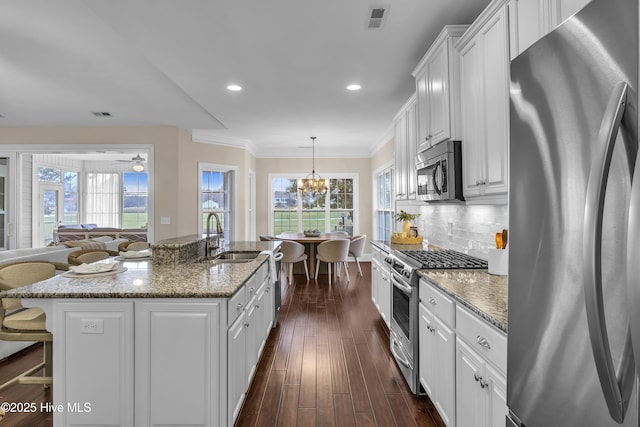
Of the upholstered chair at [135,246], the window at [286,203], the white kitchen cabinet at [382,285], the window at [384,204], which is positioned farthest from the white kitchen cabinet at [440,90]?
the window at [286,203]

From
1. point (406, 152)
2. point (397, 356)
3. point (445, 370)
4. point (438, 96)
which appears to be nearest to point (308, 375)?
point (397, 356)

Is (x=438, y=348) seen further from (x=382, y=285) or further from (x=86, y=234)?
(x=86, y=234)

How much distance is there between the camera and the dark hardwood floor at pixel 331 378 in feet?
7.03

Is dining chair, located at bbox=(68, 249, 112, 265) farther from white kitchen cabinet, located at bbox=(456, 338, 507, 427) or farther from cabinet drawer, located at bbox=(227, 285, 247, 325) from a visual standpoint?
white kitchen cabinet, located at bbox=(456, 338, 507, 427)

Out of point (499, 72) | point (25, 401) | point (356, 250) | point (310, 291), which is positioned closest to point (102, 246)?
point (25, 401)

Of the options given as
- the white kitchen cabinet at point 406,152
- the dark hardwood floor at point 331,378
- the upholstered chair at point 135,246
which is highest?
the white kitchen cabinet at point 406,152

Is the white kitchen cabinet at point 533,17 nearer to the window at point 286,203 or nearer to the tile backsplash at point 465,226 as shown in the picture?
the tile backsplash at point 465,226

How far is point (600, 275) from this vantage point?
2.26 feet

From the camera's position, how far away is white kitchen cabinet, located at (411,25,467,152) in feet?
8.09

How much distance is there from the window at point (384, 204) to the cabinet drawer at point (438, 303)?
13.6ft

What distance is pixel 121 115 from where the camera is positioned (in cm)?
522

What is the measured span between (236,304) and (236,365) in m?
0.34

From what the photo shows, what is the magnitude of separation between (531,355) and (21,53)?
4477 millimetres

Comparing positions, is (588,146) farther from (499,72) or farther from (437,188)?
(437,188)
